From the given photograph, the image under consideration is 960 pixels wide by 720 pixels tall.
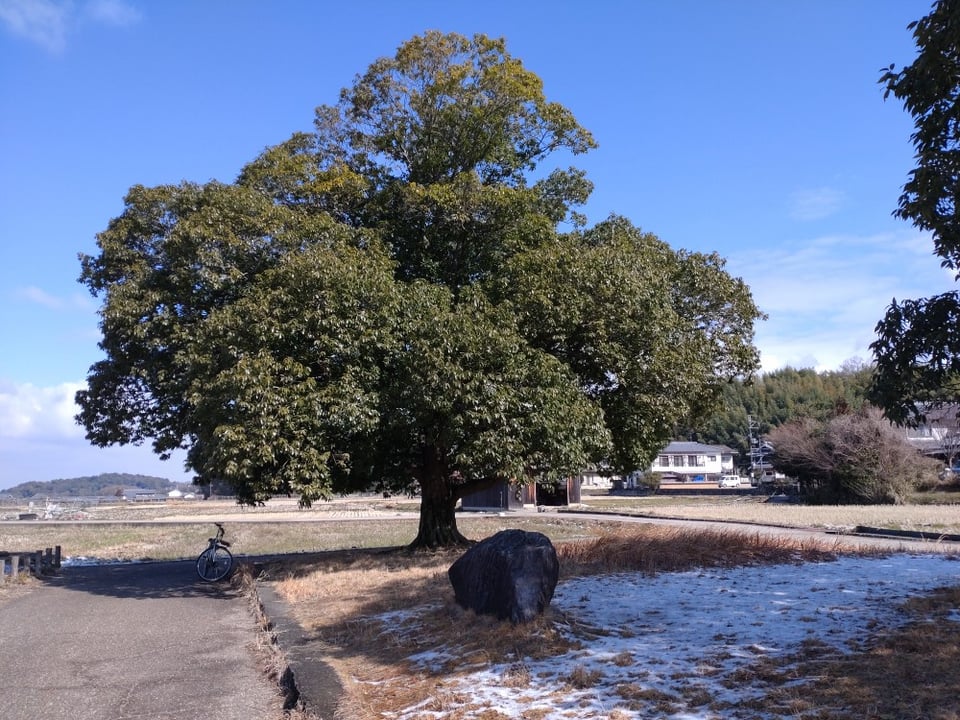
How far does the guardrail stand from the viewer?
54.4 ft

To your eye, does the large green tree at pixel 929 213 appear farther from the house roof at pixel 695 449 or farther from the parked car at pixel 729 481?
the house roof at pixel 695 449

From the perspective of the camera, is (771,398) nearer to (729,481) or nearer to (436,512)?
(729,481)

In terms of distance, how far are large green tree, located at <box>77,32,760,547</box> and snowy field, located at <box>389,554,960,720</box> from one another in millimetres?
4608

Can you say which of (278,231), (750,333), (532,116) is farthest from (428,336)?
(750,333)

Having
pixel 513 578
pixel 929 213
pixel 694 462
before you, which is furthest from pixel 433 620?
pixel 694 462

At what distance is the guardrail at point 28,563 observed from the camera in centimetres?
1658

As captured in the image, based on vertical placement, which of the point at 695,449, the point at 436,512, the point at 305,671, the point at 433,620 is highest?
the point at 695,449

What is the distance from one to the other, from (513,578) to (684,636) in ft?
5.91

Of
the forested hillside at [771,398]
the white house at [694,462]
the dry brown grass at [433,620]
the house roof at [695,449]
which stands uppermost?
the forested hillside at [771,398]

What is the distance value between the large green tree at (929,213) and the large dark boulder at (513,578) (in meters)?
3.61

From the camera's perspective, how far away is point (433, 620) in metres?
9.37

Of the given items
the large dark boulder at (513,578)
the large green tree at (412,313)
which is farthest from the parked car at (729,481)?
the large dark boulder at (513,578)

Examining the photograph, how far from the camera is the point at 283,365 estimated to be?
13.8m

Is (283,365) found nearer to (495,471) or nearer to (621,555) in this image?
(495,471)
